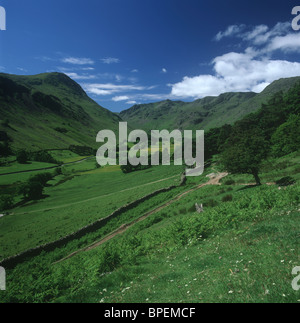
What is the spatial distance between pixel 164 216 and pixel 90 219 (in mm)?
15043

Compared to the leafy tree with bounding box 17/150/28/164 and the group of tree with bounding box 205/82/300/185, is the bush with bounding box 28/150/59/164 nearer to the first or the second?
the leafy tree with bounding box 17/150/28/164

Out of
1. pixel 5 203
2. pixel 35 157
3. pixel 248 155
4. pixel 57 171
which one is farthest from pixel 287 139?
pixel 35 157

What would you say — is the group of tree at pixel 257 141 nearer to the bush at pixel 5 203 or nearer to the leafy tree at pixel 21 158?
the bush at pixel 5 203

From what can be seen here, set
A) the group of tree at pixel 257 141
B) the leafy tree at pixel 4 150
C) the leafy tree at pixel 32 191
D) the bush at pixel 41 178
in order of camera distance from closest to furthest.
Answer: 1. the group of tree at pixel 257 141
2. the leafy tree at pixel 32 191
3. the bush at pixel 41 178
4. the leafy tree at pixel 4 150

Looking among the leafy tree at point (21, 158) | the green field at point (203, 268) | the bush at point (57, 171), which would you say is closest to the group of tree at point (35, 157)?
the leafy tree at point (21, 158)

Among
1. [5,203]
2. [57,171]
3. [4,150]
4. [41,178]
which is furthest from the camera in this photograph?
[4,150]

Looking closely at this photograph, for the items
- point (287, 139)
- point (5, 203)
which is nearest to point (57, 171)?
point (5, 203)

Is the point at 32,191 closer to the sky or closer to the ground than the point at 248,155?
closer to the ground

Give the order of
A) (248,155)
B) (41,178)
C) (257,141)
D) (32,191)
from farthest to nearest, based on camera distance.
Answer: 1. (41,178)
2. (32,191)
3. (257,141)
4. (248,155)

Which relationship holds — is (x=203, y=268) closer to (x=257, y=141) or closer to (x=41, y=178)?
(x=257, y=141)

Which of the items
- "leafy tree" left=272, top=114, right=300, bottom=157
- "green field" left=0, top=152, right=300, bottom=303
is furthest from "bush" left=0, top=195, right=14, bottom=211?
"leafy tree" left=272, top=114, right=300, bottom=157

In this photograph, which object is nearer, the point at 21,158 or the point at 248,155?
the point at 248,155

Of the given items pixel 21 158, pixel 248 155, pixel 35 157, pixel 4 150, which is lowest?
pixel 21 158

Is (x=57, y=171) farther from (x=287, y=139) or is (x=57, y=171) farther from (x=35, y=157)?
(x=287, y=139)
